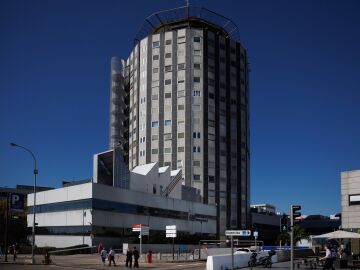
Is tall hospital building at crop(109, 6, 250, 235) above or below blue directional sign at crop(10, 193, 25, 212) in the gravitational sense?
above

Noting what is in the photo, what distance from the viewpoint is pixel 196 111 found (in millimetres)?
110062

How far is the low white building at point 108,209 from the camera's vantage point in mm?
69750

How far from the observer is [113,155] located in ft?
247

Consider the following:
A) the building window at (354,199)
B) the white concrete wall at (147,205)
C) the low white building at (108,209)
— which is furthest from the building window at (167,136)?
the building window at (354,199)

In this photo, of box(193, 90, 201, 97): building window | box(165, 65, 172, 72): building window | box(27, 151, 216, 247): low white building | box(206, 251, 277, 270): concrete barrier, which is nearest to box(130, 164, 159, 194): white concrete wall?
box(27, 151, 216, 247): low white building

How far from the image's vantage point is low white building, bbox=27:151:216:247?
69.8m

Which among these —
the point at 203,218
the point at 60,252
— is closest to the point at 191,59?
the point at 203,218

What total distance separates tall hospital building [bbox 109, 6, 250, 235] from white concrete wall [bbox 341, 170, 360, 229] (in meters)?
52.1

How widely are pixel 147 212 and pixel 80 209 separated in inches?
550

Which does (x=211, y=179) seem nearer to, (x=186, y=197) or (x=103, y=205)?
(x=186, y=197)

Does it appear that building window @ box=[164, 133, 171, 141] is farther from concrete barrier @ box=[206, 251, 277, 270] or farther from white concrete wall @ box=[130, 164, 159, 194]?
concrete barrier @ box=[206, 251, 277, 270]

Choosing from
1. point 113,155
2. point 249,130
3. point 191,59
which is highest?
point 191,59

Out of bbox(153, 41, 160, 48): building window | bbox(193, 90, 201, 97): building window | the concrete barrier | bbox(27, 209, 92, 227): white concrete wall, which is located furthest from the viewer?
bbox(153, 41, 160, 48): building window

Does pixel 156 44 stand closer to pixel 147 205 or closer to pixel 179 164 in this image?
pixel 179 164
